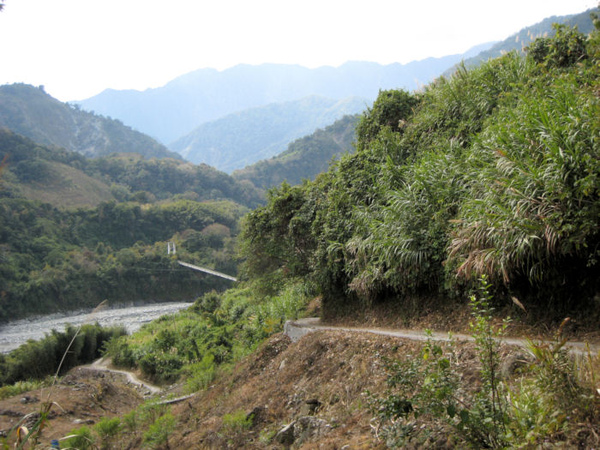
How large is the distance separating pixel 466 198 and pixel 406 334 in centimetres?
195

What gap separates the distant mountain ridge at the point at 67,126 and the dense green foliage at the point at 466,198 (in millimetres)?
157513

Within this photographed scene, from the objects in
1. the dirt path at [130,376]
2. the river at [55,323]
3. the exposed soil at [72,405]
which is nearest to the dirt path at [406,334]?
the exposed soil at [72,405]

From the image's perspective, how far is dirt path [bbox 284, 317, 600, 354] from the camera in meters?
3.51

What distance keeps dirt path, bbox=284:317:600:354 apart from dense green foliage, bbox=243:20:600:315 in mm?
542

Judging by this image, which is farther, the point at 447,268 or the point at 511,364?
the point at 447,268

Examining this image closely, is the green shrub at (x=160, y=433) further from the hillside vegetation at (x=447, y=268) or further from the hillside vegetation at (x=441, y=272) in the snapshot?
the hillside vegetation at (x=447, y=268)

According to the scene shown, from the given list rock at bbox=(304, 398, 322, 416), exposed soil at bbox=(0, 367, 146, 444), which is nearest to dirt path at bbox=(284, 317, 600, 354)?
rock at bbox=(304, 398, 322, 416)

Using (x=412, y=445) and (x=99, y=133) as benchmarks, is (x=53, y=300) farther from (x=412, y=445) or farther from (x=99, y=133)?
(x=99, y=133)

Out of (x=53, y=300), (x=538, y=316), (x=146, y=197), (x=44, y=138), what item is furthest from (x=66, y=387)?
(x=44, y=138)

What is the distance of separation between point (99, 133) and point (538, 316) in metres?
179

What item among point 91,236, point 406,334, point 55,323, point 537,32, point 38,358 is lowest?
point 55,323

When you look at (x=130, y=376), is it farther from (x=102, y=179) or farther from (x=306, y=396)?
(x=102, y=179)

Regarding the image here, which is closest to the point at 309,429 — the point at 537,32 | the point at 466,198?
the point at 466,198

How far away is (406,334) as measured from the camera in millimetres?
5684
